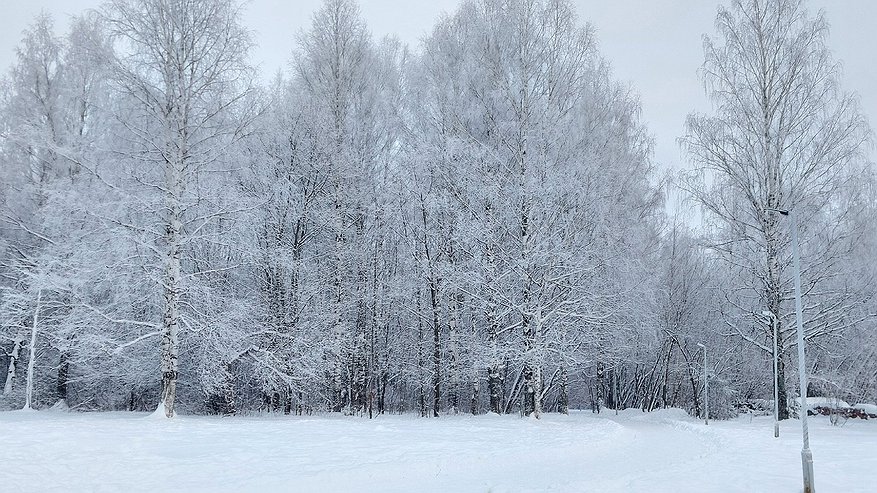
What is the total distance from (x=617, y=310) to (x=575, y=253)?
2.93 meters

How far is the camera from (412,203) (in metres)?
24.4

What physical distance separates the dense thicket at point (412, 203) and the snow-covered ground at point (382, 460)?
4.25 meters

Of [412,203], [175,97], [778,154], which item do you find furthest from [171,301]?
[778,154]

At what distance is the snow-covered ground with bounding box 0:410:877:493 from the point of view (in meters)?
9.79

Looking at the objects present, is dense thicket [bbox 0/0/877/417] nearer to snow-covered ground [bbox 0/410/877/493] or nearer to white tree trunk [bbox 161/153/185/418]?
white tree trunk [bbox 161/153/185/418]

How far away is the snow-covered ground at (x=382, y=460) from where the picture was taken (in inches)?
385

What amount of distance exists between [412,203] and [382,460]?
46.4 ft

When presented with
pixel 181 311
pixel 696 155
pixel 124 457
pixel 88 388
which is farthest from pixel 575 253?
pixel 88 388

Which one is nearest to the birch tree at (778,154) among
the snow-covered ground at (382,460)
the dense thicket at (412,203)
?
the dense thicket at (412,203)

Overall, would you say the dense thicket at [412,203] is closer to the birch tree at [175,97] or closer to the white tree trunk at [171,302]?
the birch tree at [175,97]

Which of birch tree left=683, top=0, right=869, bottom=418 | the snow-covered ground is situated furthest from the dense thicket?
the snow-covered ground

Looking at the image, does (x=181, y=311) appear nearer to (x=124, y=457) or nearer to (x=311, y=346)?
(x=311, y=346)

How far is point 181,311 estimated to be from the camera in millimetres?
18516

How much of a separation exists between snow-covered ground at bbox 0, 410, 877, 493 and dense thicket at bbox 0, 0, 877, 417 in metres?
4.25
